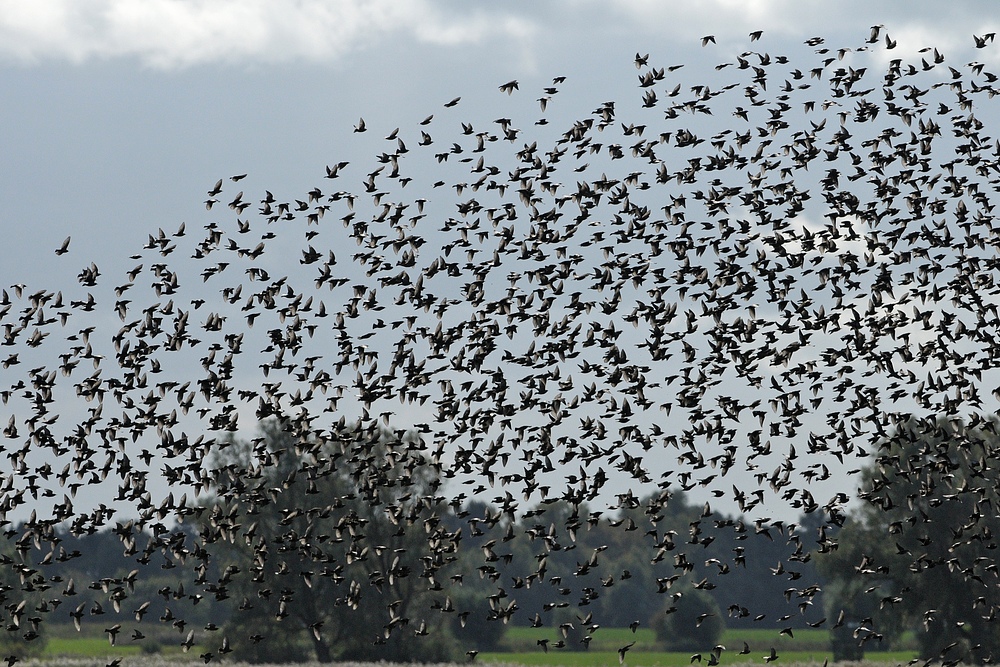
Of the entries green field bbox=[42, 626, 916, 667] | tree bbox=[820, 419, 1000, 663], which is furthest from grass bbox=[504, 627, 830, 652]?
tree bbox=[820, 419, 1000, 663]

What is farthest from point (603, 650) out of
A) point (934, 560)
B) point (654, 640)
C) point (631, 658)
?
point (934, 560)

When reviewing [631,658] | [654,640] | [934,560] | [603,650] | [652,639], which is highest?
[934,560]

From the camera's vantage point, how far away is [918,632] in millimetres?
78125

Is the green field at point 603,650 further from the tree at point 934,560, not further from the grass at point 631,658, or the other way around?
the tree at point 934,560

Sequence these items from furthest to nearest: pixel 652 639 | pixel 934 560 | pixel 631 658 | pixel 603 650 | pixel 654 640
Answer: pixel 652 639 → pixel 654 640 → pixel 603 650 → pixel 631 658 → pixel 934 560

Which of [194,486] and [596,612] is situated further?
[596,612]

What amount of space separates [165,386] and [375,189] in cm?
1038

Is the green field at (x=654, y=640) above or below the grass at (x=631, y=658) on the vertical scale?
above

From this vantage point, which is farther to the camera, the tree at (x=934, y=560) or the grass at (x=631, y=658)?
the grass at (x=631, y=658)

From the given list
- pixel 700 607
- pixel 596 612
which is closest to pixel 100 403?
pixel 700 607

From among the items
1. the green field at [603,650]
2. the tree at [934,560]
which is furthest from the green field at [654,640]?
the tree at [934,560]

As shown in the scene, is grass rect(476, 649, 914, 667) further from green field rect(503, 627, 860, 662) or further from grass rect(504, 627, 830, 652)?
grass rect(504, 627, 830, 652)

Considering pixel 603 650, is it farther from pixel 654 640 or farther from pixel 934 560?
pixel 934 560

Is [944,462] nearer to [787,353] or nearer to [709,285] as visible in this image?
[787,353]
